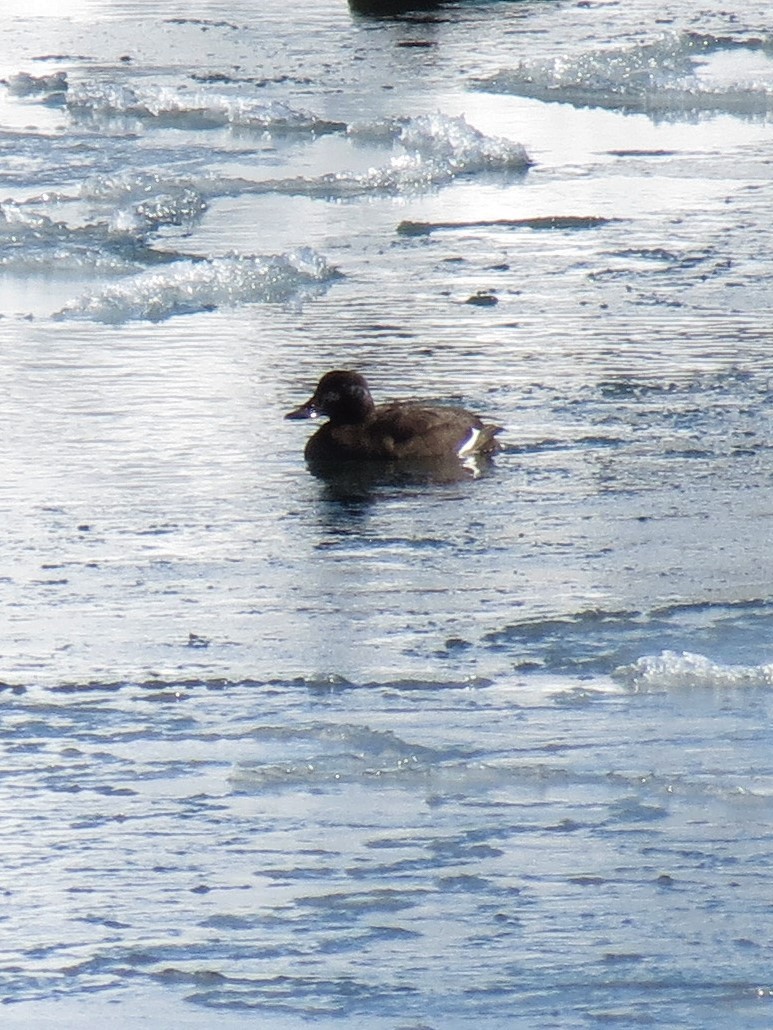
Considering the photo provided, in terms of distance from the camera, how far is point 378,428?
7.85 meters

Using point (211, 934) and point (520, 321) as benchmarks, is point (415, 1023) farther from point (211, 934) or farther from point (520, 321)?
point (520, 321)

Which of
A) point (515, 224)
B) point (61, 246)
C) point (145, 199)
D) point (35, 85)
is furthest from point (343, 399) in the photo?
point (35, 85)

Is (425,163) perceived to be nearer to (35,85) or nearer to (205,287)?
(205,287)

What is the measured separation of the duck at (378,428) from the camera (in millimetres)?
7621

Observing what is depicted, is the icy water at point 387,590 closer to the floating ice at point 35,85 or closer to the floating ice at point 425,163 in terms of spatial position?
the floating ice at point 425,163

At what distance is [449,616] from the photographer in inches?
236

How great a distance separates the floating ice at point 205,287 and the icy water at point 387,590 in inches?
1.0

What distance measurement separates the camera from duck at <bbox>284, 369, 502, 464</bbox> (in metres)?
7.62

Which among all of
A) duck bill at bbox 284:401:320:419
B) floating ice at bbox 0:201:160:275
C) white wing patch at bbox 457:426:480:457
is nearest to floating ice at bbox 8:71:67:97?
floating ice at bbox 0:201:160:275

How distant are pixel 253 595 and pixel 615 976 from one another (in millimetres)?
2422

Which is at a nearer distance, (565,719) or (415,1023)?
(415,1023)

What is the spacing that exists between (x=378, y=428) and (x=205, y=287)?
2423 mm

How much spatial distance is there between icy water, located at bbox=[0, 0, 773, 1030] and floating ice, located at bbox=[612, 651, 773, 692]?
1 centimetres

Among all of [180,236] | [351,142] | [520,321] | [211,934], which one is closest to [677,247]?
[520,321]
